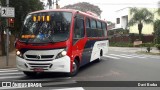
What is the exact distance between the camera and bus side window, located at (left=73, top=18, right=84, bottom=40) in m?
13.7

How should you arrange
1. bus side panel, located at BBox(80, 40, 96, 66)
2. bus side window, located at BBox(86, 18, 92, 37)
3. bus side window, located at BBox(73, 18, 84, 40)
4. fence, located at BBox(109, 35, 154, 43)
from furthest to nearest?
1. fence, located at BBox(109, 35, 154, 43)
2. bus side window, located at BBox(86, 18, 92, 37)
3. bus side panel, located at BBox(80, 40, 96, 66)
4. bus side window, located at BBox(73, 18, 84, 40)

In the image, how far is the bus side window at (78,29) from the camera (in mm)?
13734

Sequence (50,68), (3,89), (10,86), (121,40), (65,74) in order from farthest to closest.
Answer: (121,40) < (65,74) < (50,68) < (10,86) < (3,89)

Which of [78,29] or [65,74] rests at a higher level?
[78,29]

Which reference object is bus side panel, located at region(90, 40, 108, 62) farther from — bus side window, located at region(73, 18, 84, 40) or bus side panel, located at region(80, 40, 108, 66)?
bus side window, located at region(73, 18, 84, 40)

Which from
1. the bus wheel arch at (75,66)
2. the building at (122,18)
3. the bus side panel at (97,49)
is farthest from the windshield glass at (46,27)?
the building at (122,18)

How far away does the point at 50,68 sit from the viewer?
493 inches

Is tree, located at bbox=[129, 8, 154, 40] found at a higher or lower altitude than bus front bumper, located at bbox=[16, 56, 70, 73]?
higher

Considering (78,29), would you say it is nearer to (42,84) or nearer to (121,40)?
(42,84)

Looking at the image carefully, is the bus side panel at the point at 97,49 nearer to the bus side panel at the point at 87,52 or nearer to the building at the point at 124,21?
the bus side panel at the point at 87,52

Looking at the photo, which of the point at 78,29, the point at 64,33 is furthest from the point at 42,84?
the point at 78,29

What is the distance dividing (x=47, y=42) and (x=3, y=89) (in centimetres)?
288

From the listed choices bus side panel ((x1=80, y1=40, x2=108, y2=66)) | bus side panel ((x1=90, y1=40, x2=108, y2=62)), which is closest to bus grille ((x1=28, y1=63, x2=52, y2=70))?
bus side panel ((x1=80, y1=40, x2=108, y2=66))

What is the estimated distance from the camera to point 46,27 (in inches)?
517
